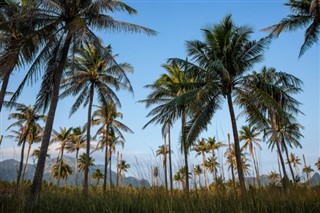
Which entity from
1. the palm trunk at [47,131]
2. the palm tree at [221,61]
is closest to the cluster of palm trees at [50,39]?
the palm trunk at [47,131]

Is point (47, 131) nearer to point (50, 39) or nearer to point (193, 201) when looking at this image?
point (50, 39)

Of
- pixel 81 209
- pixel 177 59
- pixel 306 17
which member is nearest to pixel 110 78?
pixel 177 59

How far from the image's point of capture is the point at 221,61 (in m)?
13.0

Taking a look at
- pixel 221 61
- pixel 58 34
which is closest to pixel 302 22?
pixel 221 61

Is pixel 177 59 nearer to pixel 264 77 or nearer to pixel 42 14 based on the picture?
pixel 264 77

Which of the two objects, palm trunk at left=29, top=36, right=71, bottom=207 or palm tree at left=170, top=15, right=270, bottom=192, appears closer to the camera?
palm trunk at left=29, top=36, right=71, bottom=207

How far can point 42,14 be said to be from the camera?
10242 mm

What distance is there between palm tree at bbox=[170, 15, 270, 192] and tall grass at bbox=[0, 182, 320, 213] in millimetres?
7357

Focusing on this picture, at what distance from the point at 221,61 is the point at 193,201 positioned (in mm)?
9639

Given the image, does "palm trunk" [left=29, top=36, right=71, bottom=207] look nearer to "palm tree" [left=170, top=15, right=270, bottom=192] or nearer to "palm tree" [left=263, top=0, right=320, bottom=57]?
"palm tree" [left=170, top=15, right=270, bottom=192]

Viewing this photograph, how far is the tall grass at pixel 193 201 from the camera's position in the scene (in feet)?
13.4

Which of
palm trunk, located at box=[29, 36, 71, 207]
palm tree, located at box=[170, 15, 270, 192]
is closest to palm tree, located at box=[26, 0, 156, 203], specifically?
palm trunk, located at box=[29, 36, 71, 207]

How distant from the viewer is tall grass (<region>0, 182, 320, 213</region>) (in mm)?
4074

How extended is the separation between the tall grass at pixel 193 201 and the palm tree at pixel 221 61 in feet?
24.1
